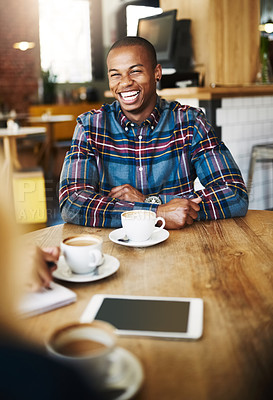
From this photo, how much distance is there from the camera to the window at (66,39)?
31.1 ft

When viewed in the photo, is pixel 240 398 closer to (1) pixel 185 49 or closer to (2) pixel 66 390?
(2) pixel 66 390

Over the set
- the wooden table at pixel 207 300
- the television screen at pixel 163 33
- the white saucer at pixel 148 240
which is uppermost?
the television screen at pixel 163 33

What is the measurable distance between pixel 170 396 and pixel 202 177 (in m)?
1.27

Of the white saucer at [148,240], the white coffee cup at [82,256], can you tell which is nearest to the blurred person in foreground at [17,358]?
the white coffee cup at [82,256]

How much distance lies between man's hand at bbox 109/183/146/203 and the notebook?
0.81 metres

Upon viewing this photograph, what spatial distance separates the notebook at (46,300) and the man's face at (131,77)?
1135 mm

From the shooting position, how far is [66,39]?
31.9ft

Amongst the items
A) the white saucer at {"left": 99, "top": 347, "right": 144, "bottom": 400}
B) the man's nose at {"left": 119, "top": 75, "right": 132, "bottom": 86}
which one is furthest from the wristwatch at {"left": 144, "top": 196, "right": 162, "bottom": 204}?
the white saucer at {"left": 99, "top": 347, "right": 144, "bottom": 400}

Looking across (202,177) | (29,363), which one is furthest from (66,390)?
(202,177)

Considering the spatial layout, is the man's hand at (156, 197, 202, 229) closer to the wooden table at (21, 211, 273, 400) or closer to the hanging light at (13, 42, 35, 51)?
the wooden table at (21, 211, 273, 400)

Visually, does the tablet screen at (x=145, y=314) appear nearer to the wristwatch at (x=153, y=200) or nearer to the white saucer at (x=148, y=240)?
the white saucer at (x=148, y=240)

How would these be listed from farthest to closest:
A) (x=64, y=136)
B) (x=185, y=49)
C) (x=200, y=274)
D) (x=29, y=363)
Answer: (x=64, y=136), (x=185, y=49), (x=200, y=274), (x=29, y=363)

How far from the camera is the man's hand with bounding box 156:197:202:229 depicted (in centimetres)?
134

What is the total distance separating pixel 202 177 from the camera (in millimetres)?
1773
